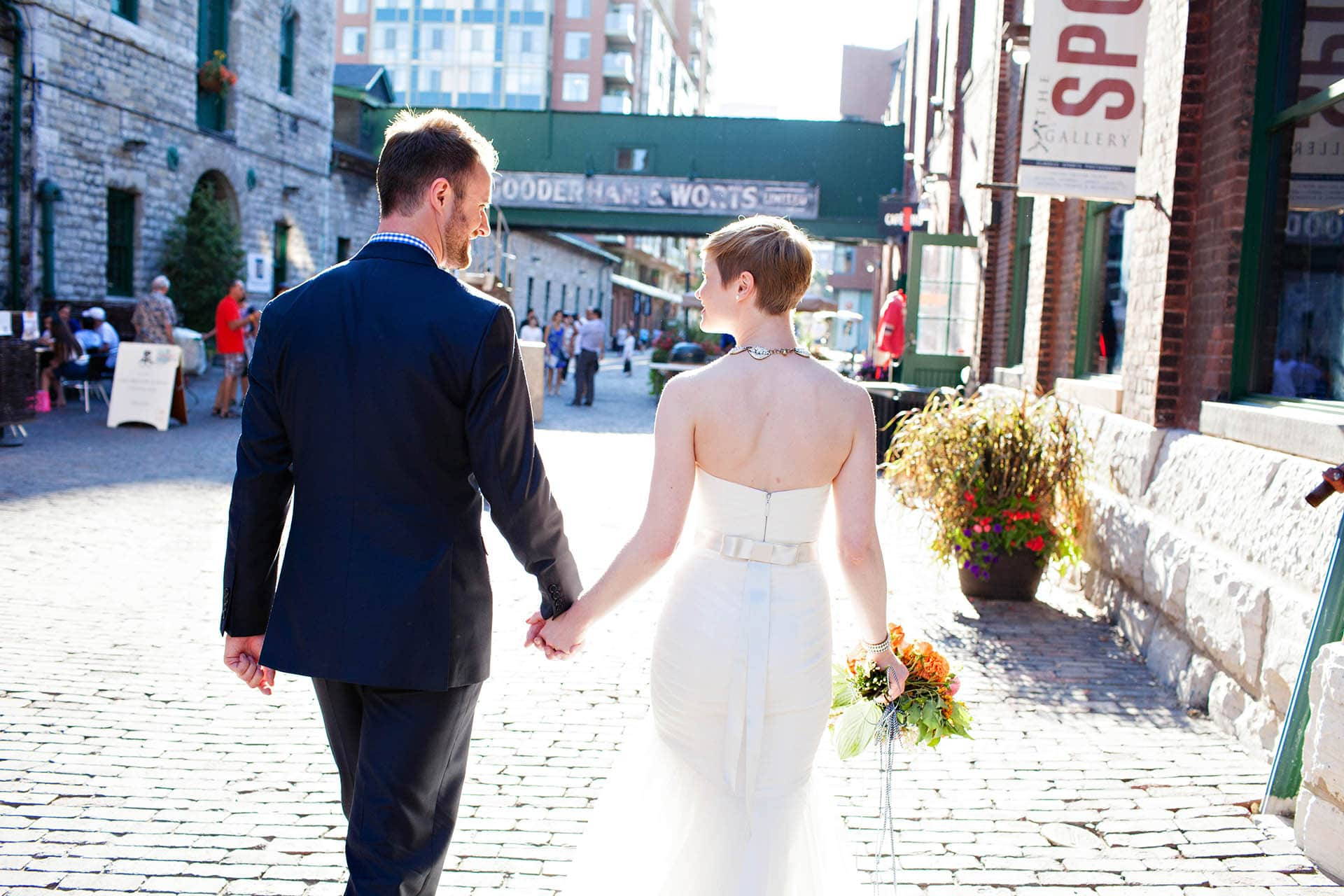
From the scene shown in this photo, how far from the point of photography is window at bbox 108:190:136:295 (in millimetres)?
20078

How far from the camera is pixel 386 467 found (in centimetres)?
252

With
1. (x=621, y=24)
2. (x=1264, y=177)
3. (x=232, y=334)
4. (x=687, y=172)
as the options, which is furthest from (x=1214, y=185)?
(x=621, y=24)

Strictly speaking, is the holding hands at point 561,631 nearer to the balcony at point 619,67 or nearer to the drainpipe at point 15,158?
the drainpipe at point 15,158

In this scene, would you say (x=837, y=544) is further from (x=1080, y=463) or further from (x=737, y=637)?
(x=1080, y=463)

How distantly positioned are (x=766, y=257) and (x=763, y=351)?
8.3 inches

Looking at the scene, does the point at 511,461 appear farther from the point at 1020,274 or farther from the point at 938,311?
the point at 938,311

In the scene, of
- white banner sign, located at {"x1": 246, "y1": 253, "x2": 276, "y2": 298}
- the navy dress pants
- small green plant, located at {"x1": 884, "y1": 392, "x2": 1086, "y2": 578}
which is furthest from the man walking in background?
the navy dress pants

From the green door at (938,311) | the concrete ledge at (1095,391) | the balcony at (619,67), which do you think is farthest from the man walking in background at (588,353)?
the balcony at (619,67)

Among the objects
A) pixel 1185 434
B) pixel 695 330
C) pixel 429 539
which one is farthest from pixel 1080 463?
pixel 695 330

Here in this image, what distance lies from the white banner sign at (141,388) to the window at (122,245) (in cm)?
644

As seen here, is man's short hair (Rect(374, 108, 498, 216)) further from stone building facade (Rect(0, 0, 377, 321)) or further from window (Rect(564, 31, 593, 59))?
window (Rect(564, 31, 593, 59))

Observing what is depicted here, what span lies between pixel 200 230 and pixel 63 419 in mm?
7360

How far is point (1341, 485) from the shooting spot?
11.7ft

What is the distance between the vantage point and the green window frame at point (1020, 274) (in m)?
12.0
